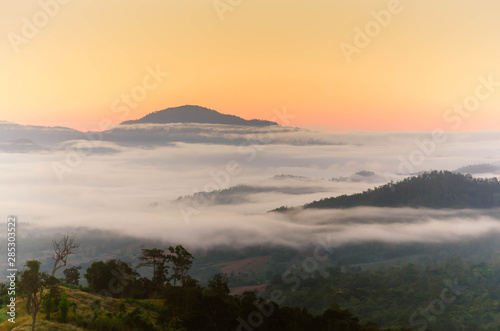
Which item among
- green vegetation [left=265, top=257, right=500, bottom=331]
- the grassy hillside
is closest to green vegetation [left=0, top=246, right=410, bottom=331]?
the grassy hillside

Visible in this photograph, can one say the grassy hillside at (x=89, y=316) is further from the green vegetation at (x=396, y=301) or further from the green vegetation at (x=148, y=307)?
the green vegetation at (x=396, y=301)

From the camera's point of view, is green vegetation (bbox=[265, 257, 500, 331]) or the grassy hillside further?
green vegetation (bbox=[265, 257, 500, 331])

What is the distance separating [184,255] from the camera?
7481 cm

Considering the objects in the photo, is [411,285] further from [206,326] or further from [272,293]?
[206,326]

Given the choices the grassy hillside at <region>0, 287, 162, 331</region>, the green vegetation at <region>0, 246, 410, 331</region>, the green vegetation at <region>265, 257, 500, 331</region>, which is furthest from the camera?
the green vegetation at <region>265, 257, 500, 331</region>

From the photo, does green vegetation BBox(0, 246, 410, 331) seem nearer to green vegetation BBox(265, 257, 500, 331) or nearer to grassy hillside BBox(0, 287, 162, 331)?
grassy hillside BBox(0, 287, 162, 331)

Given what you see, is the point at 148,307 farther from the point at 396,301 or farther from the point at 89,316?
the point at 396,301

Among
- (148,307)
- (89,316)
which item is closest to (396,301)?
(148,307)

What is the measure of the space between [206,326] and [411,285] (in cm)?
15068

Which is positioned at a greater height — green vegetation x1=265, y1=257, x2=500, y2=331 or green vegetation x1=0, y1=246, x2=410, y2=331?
green vegetation x1=0, y1=246, x2=410, y2=331

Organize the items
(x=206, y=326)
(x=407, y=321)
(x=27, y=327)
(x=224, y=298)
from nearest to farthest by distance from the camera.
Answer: (x=27, y=327)
(x=206, y=326)
(x=224, y=298)
(x=407, y=321)

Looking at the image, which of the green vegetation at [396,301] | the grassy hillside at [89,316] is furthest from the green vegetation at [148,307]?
the green vegetation at [396,301]

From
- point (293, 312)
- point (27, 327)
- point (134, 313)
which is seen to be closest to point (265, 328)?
point (293, 312)

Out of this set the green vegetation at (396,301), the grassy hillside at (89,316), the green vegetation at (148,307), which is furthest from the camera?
the green vegetation at (396,301)
